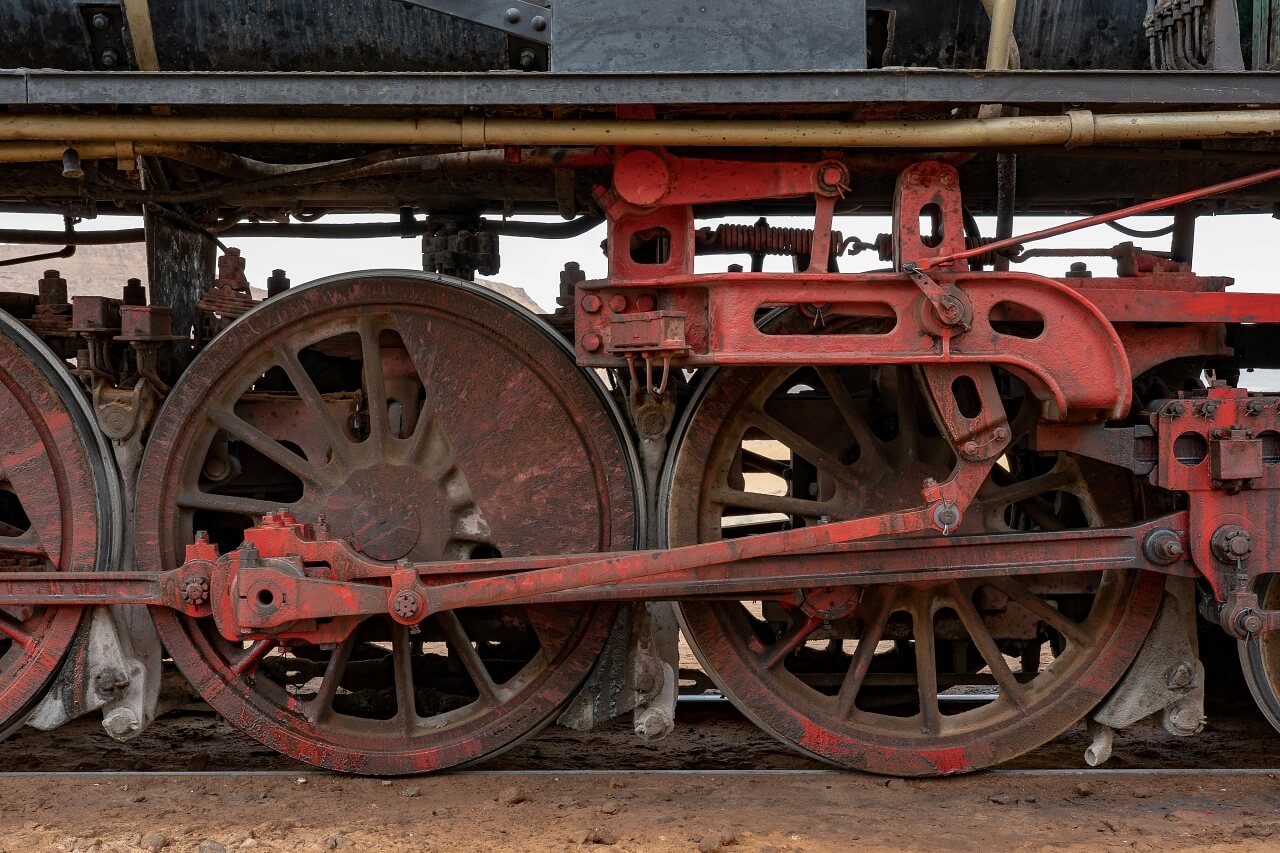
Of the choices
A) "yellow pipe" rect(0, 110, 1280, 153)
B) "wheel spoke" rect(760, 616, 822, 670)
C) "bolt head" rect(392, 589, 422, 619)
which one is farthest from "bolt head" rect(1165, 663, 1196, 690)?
"bolt head" rect(392, 589, 422, 619)

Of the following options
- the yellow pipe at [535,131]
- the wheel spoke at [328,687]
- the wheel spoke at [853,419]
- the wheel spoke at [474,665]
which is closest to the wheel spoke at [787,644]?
the wheel spoke at [853,419]

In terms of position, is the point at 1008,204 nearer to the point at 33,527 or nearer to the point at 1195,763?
the point at 1195,763

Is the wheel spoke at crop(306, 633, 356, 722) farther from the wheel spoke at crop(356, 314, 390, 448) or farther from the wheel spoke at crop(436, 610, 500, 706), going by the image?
the wheel spoke at crop(356, 314, 390, 448)

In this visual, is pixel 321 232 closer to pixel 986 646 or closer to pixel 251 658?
pixel 251 658

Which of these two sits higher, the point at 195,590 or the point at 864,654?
the point at 195,590

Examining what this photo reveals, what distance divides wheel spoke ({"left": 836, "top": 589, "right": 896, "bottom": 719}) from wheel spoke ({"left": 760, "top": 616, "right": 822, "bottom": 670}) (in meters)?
0.17

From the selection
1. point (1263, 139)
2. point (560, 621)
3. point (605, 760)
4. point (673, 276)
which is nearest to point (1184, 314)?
point (1263, 139)

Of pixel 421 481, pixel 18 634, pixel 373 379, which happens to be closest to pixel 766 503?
pixel 421 481

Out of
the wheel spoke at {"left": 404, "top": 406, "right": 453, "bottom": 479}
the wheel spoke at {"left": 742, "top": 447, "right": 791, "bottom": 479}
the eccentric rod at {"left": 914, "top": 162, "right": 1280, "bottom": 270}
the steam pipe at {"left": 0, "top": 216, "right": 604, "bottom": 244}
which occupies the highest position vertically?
the steam pipe at {"left": 0, "top": 216, "right": 604, "bottom": 244}

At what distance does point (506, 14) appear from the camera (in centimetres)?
277

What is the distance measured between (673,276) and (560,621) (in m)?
1.18

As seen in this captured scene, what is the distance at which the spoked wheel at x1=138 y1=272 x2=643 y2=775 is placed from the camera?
3352 millimetres

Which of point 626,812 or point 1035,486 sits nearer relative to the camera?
point 626,812

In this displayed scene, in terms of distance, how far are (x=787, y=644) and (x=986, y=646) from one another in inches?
25.9
